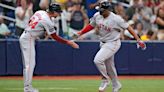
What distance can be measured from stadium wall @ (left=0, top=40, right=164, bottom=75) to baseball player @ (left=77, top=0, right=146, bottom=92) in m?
5.25

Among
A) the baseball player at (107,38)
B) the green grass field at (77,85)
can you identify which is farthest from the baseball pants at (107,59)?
the green grass field at (77,85)

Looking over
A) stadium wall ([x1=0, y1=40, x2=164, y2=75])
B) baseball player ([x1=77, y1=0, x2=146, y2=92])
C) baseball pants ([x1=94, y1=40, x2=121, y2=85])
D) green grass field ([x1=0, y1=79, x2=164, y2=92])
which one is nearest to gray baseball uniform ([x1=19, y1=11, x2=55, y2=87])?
baseball player ([x1=77, y1=0, x2=146, y2=92])

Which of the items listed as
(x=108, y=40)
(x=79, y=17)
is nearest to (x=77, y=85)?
(x=108, y=40)

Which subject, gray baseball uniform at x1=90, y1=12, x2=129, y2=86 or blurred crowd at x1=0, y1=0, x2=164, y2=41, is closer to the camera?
gray baseball uniform at x1=90, y1=12, x2=129, y2=86

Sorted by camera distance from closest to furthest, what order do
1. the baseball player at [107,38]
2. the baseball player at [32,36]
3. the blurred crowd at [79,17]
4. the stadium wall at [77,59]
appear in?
1. the baseball player at [32,36]
2. the baseball player at [107,38]
3. the stadium wall at [77,59]
4. the blurred crowd at [79,17]

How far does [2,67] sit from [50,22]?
5.96 meters

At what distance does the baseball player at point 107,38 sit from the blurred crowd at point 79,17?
17.0 feet

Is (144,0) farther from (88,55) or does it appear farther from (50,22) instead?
(50,22)

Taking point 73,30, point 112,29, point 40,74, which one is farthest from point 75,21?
point 112,29

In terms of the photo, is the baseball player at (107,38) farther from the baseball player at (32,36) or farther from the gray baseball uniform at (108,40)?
the baseball player at (32,36)

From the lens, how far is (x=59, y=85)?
1421cm

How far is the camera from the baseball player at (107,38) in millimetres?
11602

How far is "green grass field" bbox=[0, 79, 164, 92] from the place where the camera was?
13.1m

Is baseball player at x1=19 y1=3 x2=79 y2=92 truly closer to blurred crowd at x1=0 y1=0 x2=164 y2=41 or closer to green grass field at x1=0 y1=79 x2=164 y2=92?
green grass field at x1=0 y1=79 x2=164 y2=92
